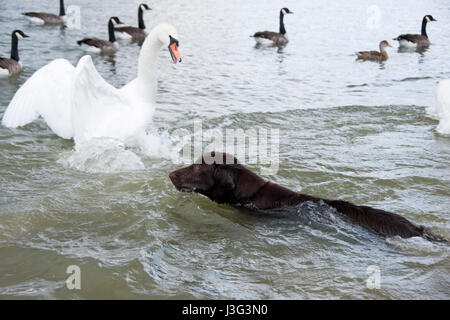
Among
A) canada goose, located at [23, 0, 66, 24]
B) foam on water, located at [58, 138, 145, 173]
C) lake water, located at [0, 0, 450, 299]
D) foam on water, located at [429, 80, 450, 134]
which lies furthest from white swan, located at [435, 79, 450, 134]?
canada goose, located at [23, 0, 66, 24]

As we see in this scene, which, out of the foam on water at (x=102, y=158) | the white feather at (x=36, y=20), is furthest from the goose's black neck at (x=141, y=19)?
the foam on water at (x=102, y=158)

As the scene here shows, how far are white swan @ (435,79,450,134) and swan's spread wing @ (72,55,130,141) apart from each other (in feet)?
13.9

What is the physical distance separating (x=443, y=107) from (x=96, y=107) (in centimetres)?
464

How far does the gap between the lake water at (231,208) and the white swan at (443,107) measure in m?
0.16

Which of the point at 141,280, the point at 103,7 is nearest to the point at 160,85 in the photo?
the point at 141,280

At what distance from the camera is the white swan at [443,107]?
25.1ft

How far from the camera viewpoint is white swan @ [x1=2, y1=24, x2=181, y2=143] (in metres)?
6.09

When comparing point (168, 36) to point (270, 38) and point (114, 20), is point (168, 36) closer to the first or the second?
point (270, 38)

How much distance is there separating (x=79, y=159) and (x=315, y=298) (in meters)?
3.46

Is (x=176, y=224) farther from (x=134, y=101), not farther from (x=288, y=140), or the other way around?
(x=288, y=140)

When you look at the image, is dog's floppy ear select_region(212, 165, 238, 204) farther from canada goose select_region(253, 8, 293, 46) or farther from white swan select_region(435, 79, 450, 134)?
canada goose select_region(253, 8, 293, 46)

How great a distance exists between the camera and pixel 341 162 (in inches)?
256

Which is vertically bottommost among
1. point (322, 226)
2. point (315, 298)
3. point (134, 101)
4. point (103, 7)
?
point (315, 298)

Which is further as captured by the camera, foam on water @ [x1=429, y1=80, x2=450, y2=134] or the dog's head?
foam on water @ [x1=429, y1=80, x2=450, y2=134]
